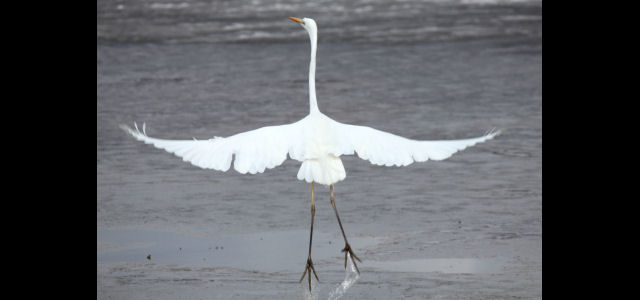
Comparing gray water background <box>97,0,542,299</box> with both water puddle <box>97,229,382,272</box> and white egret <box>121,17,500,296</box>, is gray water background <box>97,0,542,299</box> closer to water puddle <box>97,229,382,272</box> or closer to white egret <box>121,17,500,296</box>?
water puddle <box>97,229,382,272</box>

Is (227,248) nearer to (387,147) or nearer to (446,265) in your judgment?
(387,147)

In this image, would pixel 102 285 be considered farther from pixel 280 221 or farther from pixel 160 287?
pixel 280 221

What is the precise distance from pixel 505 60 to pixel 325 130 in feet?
22.5

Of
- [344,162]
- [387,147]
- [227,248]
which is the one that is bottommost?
[344,162]

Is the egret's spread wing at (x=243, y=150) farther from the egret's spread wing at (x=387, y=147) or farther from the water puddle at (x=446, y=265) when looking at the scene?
the water puddle at (x=446, y=265)

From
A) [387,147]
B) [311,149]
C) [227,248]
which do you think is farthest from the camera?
[227,248]

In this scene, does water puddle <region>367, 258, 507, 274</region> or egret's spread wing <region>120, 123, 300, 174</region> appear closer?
egret's spread wing <region>120, 123, 300, 174</region>

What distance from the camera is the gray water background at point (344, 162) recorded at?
198 inches

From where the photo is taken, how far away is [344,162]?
735 cm

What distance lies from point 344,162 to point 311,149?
2.46 metres

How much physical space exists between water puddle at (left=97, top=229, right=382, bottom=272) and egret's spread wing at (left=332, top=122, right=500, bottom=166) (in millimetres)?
721

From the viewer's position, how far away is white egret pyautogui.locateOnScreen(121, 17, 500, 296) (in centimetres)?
484

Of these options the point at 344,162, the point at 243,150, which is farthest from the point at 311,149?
the point at 344,162

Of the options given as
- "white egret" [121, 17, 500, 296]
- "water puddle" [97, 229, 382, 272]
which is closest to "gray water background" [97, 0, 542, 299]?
"water puddle" [97, 229, 382, 272]
